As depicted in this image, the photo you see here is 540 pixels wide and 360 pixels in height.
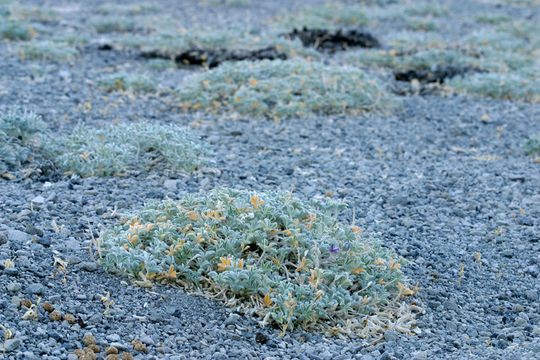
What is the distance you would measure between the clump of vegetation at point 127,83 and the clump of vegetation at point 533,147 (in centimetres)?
436

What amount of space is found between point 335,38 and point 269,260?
8.41 metres

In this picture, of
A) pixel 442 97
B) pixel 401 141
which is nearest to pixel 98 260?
pixel 401 141

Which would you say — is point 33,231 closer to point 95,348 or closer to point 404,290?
point 95,348

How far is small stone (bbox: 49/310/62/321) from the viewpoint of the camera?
3182 millimetres

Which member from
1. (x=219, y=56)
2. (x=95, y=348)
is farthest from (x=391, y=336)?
(x=219, y=56)

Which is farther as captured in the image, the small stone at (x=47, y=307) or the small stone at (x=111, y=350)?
the small stone at (x=47, y=307)

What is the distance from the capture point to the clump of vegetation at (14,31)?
34.0 feet

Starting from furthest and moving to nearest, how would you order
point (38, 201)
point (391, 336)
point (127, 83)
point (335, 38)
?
point (335, 38) → point (127, 83) → point (38, 201) → point (391, 336)

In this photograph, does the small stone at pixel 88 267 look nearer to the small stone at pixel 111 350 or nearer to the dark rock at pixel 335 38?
the small stone at pixel 111 350

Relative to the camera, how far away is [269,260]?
3770 millimetres

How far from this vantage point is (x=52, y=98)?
7438 millimetres

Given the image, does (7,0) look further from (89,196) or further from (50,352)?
(50,352)

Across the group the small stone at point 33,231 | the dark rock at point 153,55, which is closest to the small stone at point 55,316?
the small stone at point 33,231

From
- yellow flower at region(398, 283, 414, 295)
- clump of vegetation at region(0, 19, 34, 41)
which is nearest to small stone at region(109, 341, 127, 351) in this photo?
yellow flower at region(398, 283, 414, 295)
